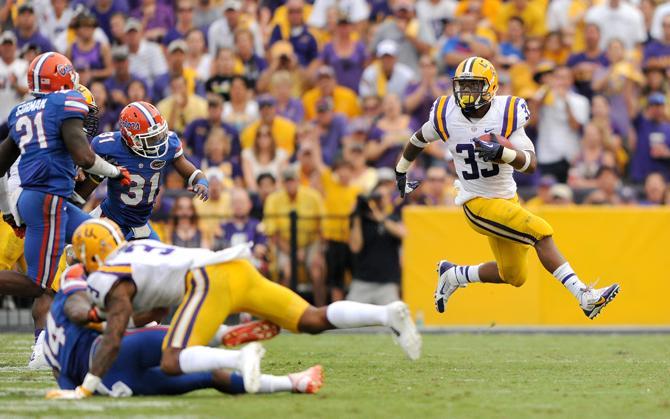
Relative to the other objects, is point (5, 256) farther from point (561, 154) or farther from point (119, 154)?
point (561, 154)

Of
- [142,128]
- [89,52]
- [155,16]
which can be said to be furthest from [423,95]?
[142,128]

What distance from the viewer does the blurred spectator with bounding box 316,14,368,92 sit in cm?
1575

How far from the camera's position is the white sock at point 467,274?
996 centimetres

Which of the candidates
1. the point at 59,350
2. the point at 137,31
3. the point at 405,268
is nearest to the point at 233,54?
the point at 137,31

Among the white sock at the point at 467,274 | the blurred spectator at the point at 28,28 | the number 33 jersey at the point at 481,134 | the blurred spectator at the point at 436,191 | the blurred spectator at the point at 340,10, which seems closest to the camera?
the number 33 jersey at the point at 481,134

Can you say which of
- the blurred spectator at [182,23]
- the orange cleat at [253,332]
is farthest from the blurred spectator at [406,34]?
the orange cleat at [253,332]

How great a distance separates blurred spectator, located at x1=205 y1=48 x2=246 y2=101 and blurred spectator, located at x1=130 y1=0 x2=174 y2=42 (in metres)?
1.34

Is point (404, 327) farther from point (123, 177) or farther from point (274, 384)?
point (123, 177)

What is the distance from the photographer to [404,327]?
22.5 ft

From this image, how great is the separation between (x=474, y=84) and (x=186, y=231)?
511 cm

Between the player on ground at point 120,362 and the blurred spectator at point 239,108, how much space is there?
826 cm

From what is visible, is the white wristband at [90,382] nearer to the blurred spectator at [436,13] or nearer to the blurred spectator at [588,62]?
the blurred spectator at [588,62]

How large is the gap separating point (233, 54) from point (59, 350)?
909cm

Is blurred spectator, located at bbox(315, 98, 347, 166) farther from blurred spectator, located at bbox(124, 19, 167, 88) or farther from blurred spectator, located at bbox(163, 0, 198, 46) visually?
blurred spectator, located at bbox(163, 0, 198, 46)
